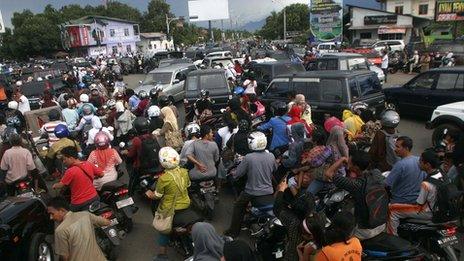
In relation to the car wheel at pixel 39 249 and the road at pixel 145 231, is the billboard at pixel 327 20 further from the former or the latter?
the car wheel at pixel 39 249

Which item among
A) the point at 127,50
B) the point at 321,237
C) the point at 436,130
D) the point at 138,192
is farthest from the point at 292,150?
the point at 127,50

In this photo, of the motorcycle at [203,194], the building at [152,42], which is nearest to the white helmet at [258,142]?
the motorcycle at [203,194]

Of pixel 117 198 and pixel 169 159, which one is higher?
pixel 169 159

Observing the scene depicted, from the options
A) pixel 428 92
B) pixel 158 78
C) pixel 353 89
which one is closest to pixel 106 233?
pixel 353 89

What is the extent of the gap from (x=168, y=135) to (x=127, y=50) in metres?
62.5

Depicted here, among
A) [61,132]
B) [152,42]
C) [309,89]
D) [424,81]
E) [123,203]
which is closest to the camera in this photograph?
[123,203]

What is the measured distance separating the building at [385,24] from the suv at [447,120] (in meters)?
35.0

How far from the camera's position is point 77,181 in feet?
17.0

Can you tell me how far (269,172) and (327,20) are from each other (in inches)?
1700

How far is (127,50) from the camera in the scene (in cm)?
6650

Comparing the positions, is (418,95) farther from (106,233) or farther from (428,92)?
(106,233)

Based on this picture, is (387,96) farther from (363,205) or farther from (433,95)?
(363,205)

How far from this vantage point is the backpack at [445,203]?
13.0 feet

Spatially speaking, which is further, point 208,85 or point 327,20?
point 327,20
